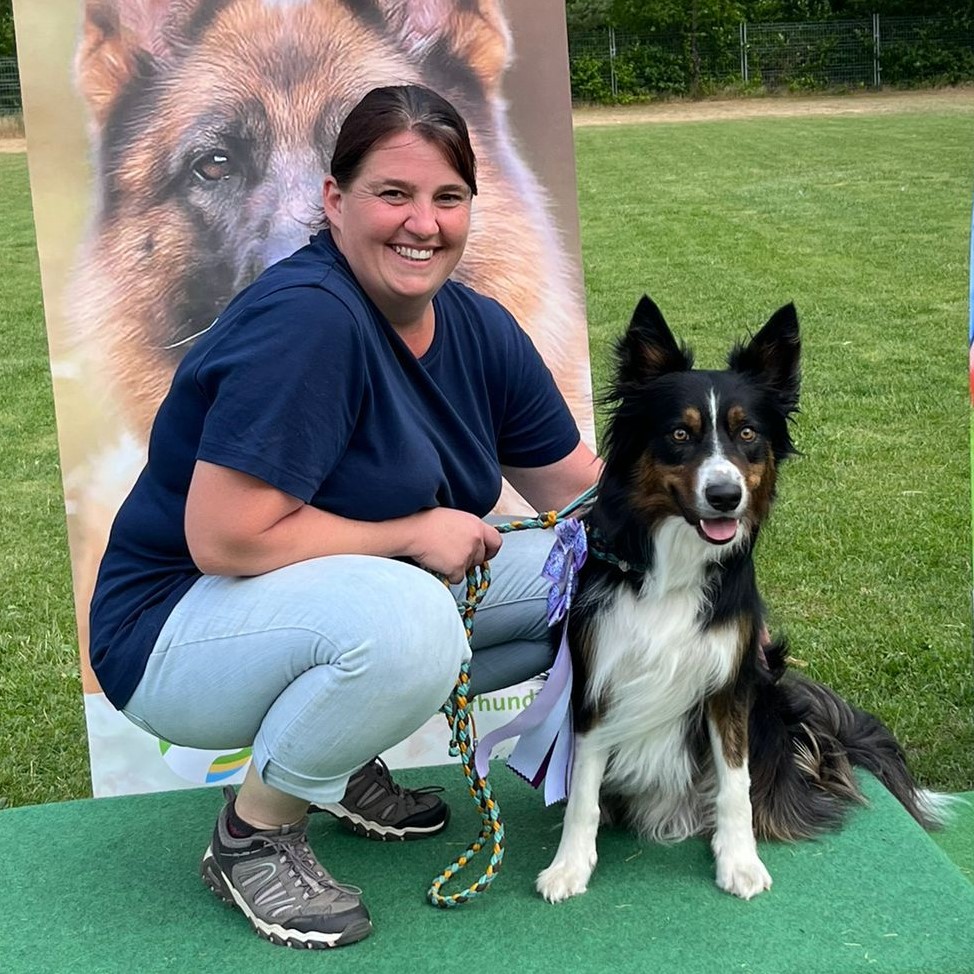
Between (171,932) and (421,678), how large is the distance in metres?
0.75

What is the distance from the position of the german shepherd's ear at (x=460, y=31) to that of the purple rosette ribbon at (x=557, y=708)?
1.38 m

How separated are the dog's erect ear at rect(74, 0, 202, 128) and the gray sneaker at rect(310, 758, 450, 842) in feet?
5.96

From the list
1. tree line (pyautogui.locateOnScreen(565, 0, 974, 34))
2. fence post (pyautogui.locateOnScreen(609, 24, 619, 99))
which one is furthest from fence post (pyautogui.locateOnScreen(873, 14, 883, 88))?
fence post (pyautogui.locateOnScreen(609, 24, 619, 99))

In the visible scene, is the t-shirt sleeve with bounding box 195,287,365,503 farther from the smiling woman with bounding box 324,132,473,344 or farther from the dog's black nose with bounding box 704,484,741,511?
the dog's black nose with bounding box 704,484,741,511

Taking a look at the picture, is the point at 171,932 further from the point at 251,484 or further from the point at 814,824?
the point at 814,824

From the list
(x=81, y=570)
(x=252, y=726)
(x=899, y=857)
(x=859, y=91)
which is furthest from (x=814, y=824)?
(x=859, y=91)

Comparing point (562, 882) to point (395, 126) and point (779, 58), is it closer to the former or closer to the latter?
point (395, 126)

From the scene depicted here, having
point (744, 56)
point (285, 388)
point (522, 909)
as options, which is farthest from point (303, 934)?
point (744, 56)

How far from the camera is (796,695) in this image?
2998 mm

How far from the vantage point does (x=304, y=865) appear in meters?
2.50

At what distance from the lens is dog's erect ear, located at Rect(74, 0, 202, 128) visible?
3.27 m

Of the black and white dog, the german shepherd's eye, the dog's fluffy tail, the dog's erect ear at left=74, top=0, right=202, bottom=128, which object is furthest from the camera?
the german shepherd's eye

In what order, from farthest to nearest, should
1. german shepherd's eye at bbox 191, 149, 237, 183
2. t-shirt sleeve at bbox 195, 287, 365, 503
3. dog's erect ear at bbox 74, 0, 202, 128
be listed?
german shepherd's eye at bbox 191, 149, 237, 183
dog's erect ear at bbox 74, 0, 202, 128
t-shirt sleeve at bbox 195, 287, 365, 503

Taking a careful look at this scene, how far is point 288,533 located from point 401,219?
0.63m
